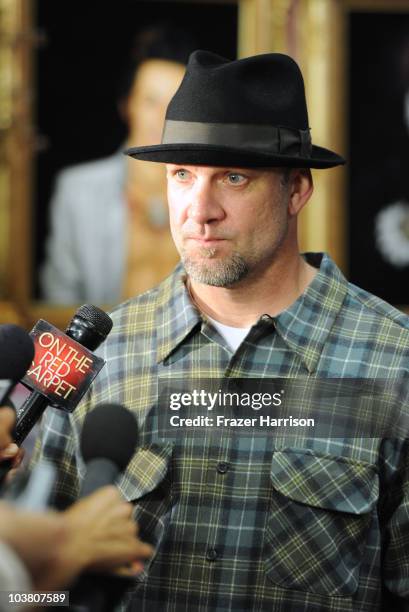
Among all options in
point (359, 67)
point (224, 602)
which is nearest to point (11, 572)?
point (224, 602)

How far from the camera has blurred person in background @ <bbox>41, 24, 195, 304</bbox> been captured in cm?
371

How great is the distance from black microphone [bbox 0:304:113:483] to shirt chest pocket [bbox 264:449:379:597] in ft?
1.28

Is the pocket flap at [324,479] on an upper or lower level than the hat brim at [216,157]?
lower

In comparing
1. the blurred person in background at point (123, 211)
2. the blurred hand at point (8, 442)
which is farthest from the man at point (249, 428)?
the blurred person in background at point (123, 211)

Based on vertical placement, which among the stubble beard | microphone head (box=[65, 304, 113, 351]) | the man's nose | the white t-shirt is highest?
the man's nose

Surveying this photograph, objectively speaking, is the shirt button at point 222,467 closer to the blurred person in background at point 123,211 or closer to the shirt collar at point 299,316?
the shirt collar at point 299,316

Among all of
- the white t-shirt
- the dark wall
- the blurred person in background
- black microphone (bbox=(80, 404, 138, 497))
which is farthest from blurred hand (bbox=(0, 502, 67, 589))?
the dark wall

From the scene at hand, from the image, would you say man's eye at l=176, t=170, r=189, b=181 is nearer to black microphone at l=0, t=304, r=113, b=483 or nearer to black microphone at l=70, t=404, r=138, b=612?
black microphone at l=0, t=304, r=113, b=483

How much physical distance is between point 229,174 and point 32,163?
6.75 feet

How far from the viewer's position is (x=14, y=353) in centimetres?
128

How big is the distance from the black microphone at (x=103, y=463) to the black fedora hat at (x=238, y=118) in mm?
Result: 590

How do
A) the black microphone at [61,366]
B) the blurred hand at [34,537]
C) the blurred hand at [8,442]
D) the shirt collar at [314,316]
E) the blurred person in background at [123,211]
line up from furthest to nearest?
the blurred person in background at [123,211] < the shirt collar at [314,316] < the black microphone at [61,366] < the blurred hand at [8,442] < the blurred hand at [34,537]

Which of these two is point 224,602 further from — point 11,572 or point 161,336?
point 11,572

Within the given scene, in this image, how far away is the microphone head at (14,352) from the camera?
1.26 m
